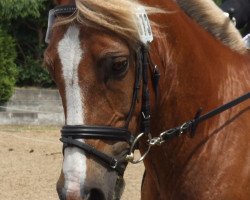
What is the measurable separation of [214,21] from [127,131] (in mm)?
1014

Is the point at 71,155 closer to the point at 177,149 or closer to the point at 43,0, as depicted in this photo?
the point at 177,149

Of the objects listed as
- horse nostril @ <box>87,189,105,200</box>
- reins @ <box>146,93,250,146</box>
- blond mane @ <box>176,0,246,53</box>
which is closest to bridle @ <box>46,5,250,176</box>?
reins @ <box>146,93,250,146</box>

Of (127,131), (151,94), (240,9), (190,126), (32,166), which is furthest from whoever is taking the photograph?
(32,166)

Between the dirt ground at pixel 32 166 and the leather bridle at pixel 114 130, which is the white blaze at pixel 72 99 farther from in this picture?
the dirt ground at pixel 32 166

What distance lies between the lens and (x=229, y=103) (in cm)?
312

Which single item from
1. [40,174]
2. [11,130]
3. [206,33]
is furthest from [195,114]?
[11,130]

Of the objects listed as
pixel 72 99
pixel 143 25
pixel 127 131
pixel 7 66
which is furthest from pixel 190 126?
pixel 7 66

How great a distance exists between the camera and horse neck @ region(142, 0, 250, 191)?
2.98 metres

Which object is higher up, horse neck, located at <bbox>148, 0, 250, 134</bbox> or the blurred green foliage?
horse neck, located at <bbox>148, 0, 250, 134</bbox>

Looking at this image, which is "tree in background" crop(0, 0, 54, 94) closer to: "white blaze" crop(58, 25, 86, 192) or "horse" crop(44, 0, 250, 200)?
"horse" crop(44, 0, 250, 200)

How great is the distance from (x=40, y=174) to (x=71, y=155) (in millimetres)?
6987

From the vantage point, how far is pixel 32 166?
990cm

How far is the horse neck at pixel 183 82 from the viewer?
2982 millimetres

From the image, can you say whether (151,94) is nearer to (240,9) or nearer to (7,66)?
(240,9)
